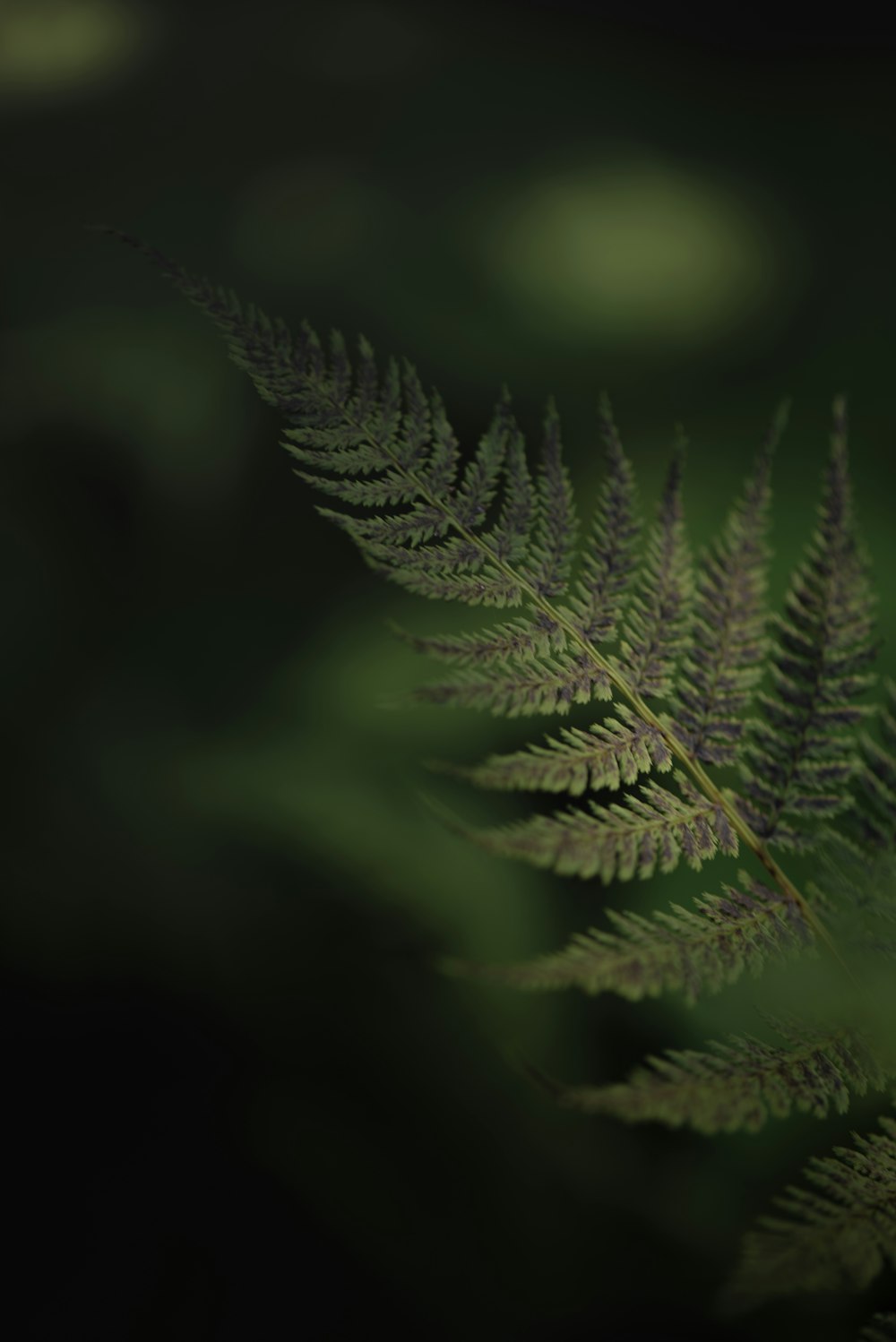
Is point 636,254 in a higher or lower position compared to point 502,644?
higher

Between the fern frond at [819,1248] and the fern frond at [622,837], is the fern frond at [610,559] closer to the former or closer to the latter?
the fern frond at [622,837]

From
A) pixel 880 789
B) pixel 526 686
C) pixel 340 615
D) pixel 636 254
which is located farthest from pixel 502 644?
pixel 636 254

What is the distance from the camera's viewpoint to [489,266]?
3.67 feet

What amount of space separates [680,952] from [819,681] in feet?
0.30

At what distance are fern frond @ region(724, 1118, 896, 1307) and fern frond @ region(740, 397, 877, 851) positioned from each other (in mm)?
101

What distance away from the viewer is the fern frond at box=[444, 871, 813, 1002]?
251 millimetres

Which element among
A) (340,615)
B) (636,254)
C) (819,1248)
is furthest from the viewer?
(636,254)

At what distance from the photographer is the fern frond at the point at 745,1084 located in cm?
24

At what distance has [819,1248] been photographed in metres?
0.25

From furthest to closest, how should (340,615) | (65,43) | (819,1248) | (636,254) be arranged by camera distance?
1. (65,43)
2. (636,254)
3. (340,615)
4. (819,1248)

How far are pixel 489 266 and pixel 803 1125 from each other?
2.94ft

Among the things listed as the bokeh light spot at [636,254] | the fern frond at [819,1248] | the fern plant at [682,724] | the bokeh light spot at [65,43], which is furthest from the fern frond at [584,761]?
the bokeh light spot at [65,43]

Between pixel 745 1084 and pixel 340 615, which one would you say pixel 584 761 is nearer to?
pixel 745 1084

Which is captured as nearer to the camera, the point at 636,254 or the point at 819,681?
the point at 819,681
